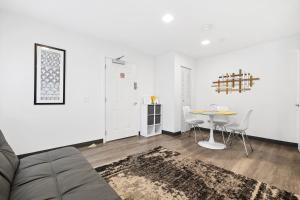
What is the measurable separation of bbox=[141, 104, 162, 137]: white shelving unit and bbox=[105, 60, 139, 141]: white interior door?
219 millimetres

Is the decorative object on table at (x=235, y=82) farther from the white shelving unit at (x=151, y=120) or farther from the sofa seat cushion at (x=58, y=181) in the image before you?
the sofa seat cushion at (x=58, y=181)

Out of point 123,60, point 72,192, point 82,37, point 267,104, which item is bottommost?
point 72,192

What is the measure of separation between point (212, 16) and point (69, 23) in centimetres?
260

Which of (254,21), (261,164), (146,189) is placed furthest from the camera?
(254,21)

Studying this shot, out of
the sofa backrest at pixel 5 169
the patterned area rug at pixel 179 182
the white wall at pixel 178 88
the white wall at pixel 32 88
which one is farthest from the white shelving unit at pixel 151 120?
the sofa backrest at pixel 5 169

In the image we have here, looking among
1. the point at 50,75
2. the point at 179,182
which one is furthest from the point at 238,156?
the point at 50,75

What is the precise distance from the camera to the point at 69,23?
106 inches

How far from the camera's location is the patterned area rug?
5.25ft

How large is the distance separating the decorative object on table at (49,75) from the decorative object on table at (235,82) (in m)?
4.21

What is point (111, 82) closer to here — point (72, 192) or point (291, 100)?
point (72, 192)

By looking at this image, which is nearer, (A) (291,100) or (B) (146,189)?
(B) (146,189)

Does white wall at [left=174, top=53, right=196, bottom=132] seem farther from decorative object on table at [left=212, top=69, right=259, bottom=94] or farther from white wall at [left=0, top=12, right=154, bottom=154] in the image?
white wall at [left=0, top=12, right=154, bottom=154]

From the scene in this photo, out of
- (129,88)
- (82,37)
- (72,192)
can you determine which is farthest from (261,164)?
(82,37)

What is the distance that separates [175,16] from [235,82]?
2.79 m
